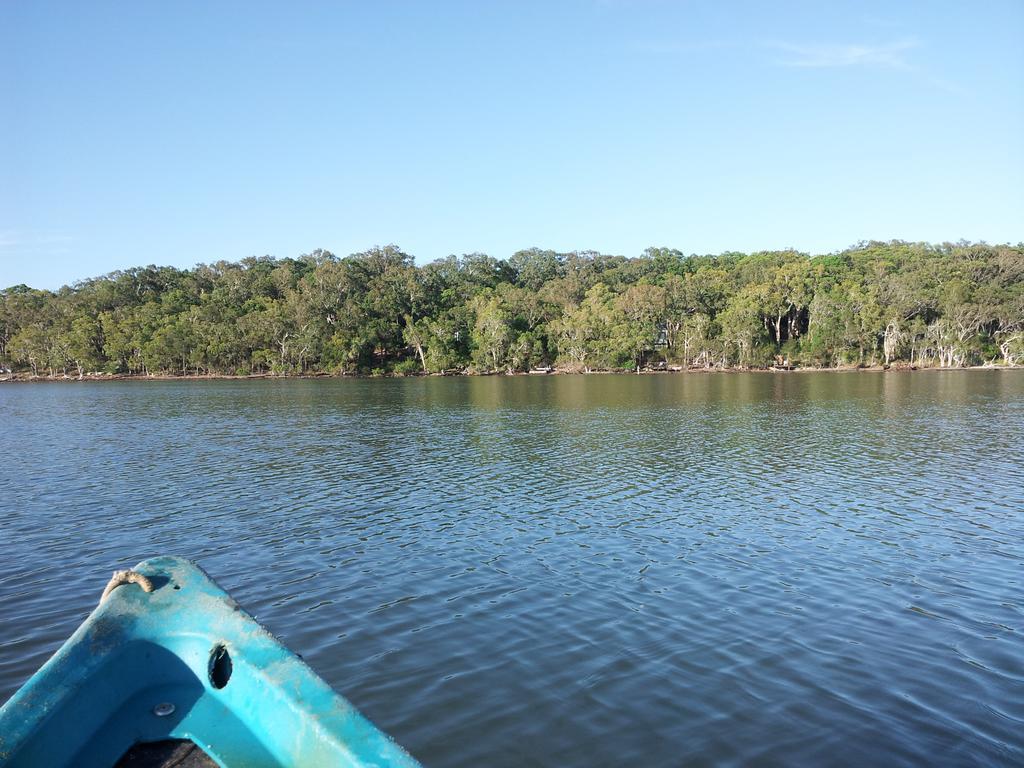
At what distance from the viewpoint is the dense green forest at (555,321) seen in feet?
371

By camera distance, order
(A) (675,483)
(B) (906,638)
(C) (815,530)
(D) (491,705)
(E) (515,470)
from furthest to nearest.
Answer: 1. (E) (515,470)
2. (A) (675,483)
3. (C) (815,530)
4. (B) (906,638)
5. (D) (491,705)

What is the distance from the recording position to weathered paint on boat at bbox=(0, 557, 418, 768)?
11.6 ft

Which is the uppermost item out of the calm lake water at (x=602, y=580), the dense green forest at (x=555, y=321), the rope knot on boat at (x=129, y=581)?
the dense green forest at (x=555, y=321)

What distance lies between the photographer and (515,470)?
24266 millimetres

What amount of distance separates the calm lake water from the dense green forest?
310ft

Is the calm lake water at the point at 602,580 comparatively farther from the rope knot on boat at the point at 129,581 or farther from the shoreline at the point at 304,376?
the shoreline at the point at 304,376

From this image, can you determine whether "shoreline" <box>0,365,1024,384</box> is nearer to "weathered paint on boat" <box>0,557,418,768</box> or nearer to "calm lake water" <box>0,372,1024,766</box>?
"calm lake water" <box>0,372,1024,766</box>

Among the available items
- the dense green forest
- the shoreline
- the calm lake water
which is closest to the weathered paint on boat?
the calm lake water

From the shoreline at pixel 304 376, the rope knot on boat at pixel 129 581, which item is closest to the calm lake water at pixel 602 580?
the rope knot on boat at pixel 129 581

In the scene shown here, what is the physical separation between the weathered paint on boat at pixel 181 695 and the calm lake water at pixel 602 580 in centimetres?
318

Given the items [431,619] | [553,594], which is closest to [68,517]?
[431,619]

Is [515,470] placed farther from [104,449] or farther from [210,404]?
[210,404]

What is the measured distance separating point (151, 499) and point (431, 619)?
13407 mm

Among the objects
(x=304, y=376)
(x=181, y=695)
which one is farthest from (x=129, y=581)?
(x=304, y=376)
